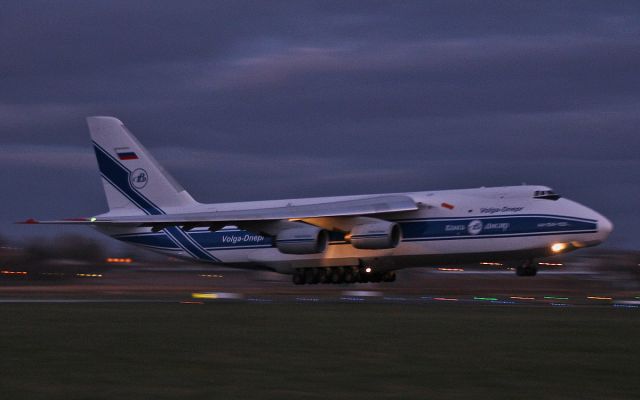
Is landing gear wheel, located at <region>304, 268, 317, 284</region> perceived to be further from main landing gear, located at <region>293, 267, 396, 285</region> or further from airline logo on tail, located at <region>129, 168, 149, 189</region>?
airline logo on tail, located at <region>129, 168, 149, 189</region>

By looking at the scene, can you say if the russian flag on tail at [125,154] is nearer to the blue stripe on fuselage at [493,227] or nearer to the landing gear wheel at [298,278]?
the blue stripe on fuselage at [493,227]

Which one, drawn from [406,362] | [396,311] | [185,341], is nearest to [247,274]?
[396,311]

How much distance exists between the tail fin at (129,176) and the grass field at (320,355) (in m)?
19.8

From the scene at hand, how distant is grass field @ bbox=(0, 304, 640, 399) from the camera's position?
1042 centimetres

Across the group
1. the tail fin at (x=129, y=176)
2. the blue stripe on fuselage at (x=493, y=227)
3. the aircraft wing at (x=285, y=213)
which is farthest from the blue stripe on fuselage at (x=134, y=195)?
the blue stripe on fuselage at (x=493, y=227)

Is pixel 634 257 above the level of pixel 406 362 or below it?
above

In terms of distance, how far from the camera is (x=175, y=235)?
1597 inches

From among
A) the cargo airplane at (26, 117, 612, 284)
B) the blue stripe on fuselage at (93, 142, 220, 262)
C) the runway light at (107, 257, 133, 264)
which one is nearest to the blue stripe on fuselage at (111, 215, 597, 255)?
the cargo airplane at (26, 117, 612, 284)

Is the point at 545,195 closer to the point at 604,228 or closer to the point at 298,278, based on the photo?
the point at 604,228

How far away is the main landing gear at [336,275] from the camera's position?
3784 centimetres

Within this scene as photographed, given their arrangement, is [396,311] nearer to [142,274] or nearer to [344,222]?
[344,222]

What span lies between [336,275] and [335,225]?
2.07 m

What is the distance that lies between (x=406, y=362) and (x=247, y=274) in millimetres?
35319

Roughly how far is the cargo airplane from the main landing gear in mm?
40
